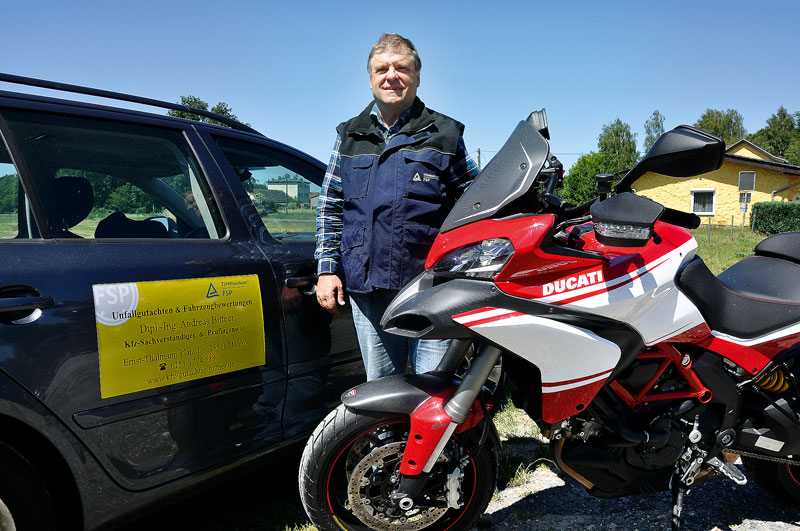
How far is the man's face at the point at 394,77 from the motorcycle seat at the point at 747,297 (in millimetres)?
1275

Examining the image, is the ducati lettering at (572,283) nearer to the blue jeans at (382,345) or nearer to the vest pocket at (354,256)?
the blue jeans at (382,345)

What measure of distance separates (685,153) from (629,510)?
5.95ft

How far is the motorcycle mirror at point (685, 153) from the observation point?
5.19 ft

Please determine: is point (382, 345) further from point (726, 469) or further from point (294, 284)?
point (726, 469)

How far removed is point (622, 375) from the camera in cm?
210

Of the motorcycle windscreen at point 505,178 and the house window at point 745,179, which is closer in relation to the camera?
the motorcycle windscreen at point 505,178

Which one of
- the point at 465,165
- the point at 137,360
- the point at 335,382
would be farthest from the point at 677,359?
the point at 137,360

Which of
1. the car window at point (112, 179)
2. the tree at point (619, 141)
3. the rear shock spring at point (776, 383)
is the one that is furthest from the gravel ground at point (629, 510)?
the tree at point (619, 141)

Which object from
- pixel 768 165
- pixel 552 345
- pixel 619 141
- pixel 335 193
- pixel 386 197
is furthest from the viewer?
pixel 619 141

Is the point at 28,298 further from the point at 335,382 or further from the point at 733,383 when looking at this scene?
the point at 733,383

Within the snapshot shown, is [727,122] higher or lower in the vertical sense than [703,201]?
higher

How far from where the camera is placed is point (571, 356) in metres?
1.86

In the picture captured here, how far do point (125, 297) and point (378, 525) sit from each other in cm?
121

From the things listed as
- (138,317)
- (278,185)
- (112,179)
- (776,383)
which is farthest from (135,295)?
(776,383)
